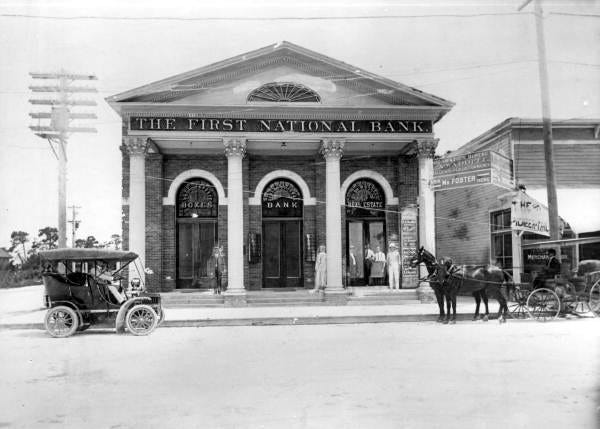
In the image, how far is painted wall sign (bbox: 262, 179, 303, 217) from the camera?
19.9 meters

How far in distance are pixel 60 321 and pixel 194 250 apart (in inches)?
314

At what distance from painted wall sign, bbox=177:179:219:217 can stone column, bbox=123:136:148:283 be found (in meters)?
2.36

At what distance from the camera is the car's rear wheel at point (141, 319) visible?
38.8ft

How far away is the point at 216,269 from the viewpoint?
1845cm

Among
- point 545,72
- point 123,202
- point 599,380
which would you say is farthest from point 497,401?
point 123,202

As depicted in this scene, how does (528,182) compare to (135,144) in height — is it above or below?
below

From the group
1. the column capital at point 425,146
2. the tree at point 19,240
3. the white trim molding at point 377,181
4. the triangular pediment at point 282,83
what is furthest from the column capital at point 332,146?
Answer: the tree at point 19,240

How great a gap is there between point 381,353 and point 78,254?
698 cm

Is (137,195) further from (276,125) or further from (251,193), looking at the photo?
(276,125)

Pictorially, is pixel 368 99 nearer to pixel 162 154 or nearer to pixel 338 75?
pixel 338 75

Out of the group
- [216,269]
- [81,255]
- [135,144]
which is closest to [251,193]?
[216,269]

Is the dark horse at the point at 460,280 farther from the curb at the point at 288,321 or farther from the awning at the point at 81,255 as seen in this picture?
the awning at the point at 81,255

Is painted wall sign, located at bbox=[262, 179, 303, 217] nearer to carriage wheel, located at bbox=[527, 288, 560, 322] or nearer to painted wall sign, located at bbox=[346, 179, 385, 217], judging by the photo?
painted wall sign, located at bbox=[346, 179, 385, 217]

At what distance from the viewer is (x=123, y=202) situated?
61.3 ft
